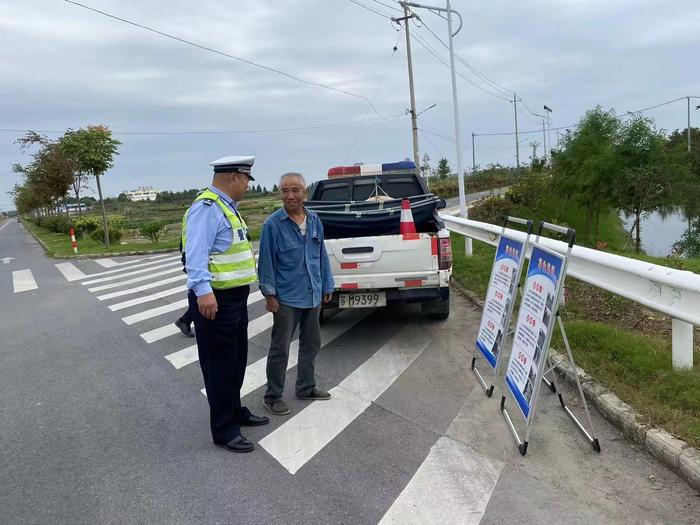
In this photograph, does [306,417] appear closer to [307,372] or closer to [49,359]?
[307,372]

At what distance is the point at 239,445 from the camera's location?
3.52 metres

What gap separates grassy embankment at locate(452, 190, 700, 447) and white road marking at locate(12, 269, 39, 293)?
35.3 ft

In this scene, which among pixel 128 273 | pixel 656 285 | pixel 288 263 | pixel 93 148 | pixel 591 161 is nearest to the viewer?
pixel 656 285

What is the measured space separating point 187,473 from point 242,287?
1.29 m

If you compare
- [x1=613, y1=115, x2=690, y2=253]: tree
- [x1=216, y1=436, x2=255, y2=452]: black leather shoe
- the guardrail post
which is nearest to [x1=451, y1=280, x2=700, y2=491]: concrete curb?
the guardrail post

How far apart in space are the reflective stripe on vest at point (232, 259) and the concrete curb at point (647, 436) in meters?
2.45

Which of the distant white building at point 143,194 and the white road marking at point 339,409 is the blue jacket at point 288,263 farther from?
the distant white building at point 143,194

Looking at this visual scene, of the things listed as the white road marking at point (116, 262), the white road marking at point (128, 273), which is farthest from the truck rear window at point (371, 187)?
the white road marking at point (116, 262)

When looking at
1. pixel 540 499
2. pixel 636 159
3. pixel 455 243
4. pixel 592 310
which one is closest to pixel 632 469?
pixel 540 499

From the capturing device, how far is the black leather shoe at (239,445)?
11.5 ft

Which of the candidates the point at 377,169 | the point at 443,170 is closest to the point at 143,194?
the point at 443,170

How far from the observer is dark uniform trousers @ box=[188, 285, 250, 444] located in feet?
11.3

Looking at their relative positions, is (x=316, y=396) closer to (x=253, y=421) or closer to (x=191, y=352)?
(x=253, y=421)

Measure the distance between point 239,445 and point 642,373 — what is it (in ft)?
10.6
